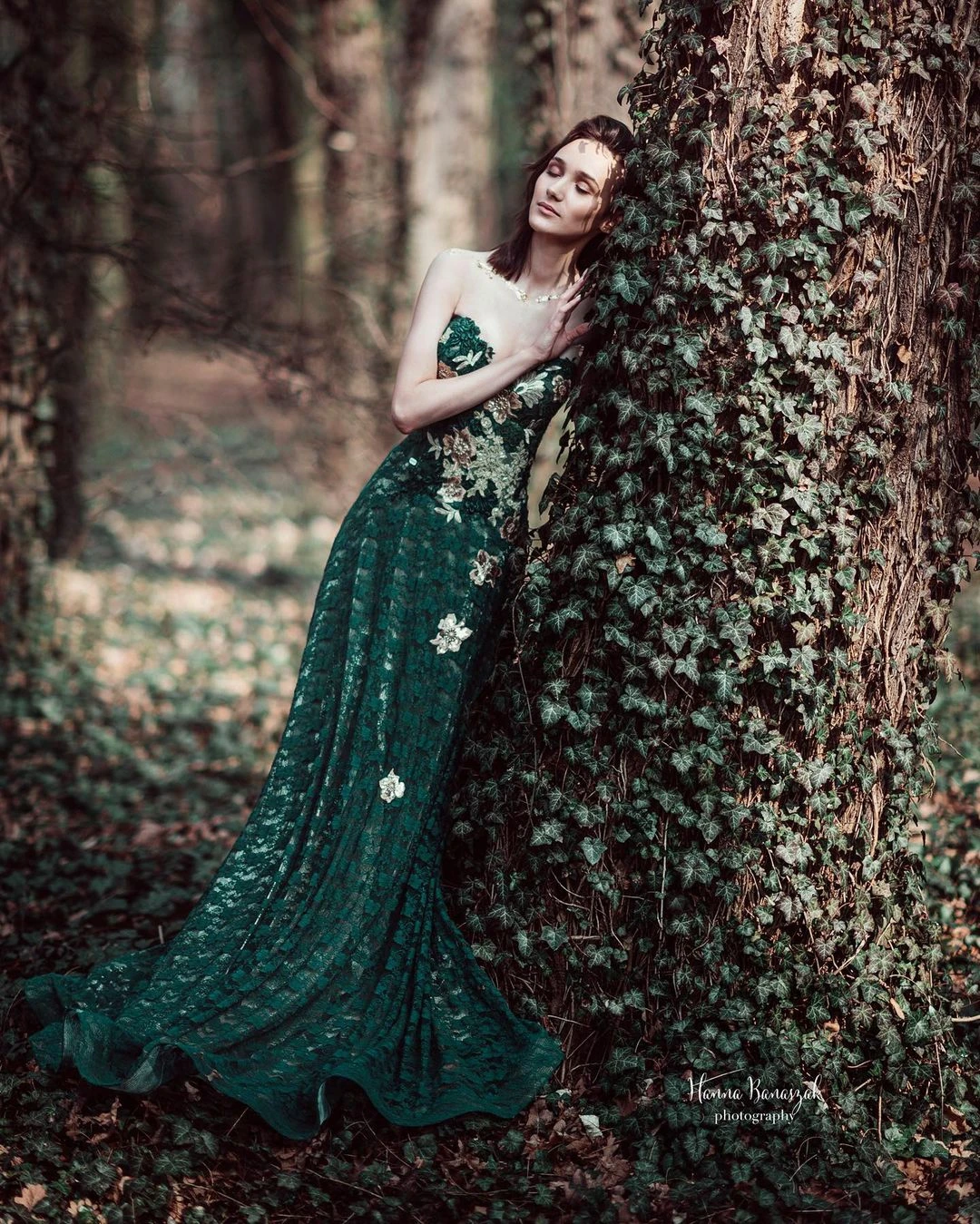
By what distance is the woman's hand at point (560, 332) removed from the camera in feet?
10.5

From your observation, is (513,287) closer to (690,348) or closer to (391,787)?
(690,348)

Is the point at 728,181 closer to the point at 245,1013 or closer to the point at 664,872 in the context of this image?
the point at 664,872

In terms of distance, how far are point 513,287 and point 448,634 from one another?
3.41 feet


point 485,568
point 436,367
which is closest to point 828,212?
point 436,367

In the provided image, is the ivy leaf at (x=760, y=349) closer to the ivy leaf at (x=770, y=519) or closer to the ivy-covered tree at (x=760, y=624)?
the ivy-covered tree at (x=760, y=624)

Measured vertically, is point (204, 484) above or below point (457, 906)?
above

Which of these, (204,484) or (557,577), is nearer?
(557,577)

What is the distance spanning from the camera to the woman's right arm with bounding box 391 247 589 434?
327cm

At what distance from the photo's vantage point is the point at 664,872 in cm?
306

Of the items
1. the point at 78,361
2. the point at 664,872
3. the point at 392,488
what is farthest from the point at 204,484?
the point at 664,872

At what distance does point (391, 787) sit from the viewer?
3387 millimetres

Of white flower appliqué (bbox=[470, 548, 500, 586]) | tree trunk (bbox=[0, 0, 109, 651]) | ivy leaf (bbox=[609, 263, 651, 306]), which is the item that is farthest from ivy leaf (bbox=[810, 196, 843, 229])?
tree trunk (bbox=[0, 0, 109, 651])

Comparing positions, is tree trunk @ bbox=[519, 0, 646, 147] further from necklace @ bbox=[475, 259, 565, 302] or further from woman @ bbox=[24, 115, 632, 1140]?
woman @ bbox=[24, 115, 632, 1140]

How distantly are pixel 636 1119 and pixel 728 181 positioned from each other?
7.78 feet
